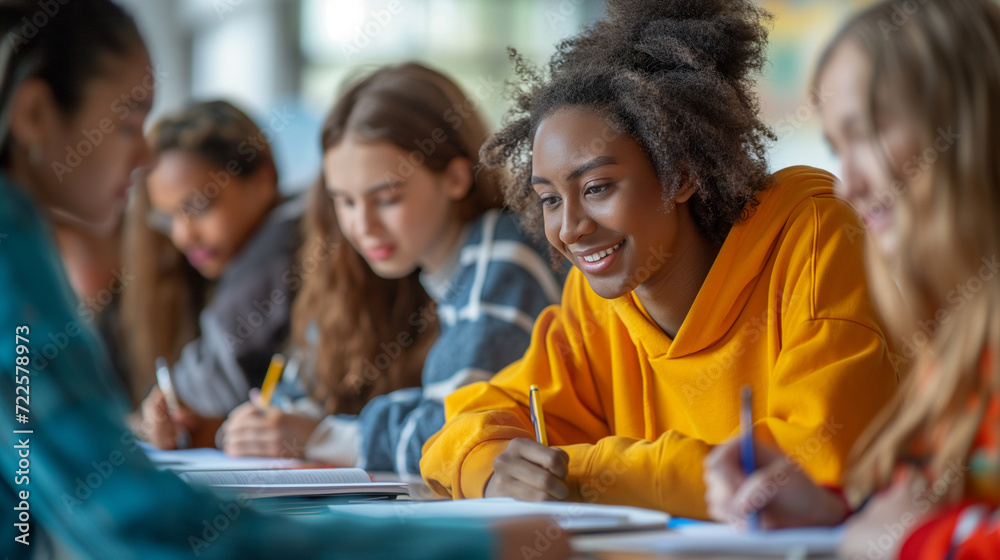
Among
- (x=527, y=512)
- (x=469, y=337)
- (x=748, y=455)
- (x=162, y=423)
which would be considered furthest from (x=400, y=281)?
(x=748, y=455)

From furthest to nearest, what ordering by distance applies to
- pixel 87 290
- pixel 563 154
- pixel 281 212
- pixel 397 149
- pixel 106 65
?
pixel 87 290 < pixel 281 212 < pixel 397 149 < pixel 563 154 < pixel 106 65

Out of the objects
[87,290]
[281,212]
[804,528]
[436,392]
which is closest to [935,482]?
[804,528]

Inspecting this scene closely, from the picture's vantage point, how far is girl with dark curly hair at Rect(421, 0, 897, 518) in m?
0.94

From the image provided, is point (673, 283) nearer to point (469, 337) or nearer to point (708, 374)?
point (708, 374)

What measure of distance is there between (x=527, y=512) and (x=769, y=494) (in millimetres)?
229

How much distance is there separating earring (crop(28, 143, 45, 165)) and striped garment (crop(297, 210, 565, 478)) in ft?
2.44

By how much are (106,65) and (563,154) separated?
502 millimetres

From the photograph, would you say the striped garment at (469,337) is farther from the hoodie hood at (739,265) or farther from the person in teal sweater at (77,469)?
the person in teal sweater at (77,469)

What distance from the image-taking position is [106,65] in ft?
2.73

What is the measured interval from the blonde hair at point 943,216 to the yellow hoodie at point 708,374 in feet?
0.68

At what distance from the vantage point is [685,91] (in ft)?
3.49

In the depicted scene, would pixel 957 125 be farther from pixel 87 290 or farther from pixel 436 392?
pixel 87 290

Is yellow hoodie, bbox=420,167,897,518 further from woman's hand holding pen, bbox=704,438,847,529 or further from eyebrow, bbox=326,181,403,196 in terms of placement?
eyebrow, bbox=326,181,403,196

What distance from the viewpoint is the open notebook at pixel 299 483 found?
3.23 feet
